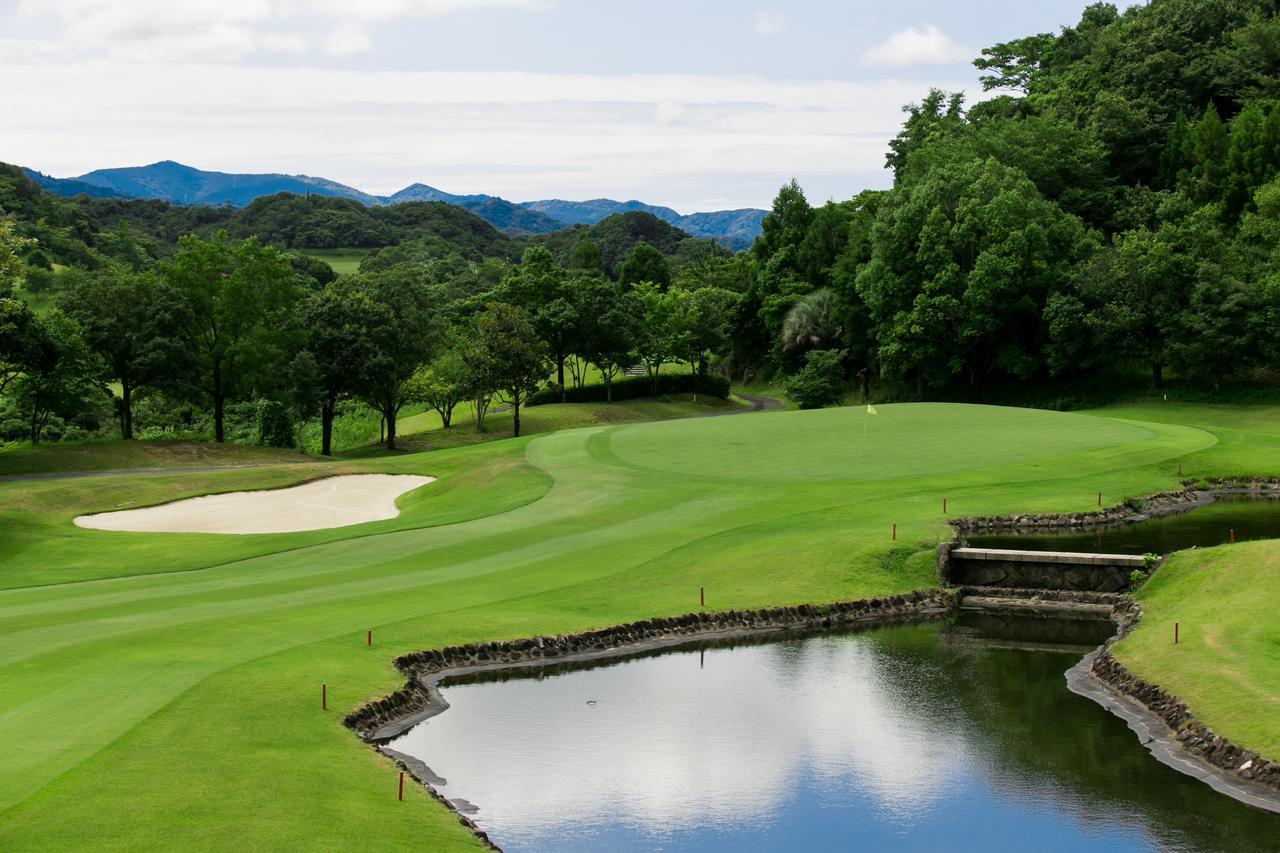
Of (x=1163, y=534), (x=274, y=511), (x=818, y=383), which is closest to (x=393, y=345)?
(x=274, y=511)

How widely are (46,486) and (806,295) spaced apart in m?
69.8

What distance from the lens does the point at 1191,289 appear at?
71.5 m

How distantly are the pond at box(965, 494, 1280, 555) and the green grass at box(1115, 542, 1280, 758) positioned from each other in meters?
5.72

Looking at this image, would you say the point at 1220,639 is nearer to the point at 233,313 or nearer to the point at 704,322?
the point at 233,313

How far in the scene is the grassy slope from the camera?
55.7ft

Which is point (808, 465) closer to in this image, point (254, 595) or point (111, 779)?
point (254, 595)

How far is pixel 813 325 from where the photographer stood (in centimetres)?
9944

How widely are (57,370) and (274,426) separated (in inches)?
722

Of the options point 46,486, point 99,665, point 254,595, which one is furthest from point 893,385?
point 99,665

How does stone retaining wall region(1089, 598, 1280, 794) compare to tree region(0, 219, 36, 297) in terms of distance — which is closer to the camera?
stone retaining wall region(1089, 598, 1280, 794)

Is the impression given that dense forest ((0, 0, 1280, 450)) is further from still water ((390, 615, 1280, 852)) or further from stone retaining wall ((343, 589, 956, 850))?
still water ((390, 615, 1280, 852))

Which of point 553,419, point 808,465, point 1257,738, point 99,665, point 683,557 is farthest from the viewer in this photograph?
point 553,419

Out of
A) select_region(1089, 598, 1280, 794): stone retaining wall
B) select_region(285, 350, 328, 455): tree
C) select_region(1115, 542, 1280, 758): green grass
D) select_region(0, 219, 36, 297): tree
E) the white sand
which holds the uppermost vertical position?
select_region(0, 219, 36, 297): tree

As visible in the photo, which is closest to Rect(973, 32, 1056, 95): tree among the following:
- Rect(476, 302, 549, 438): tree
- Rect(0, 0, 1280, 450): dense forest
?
Rect(0, 0, 1280, 450): dense forest
